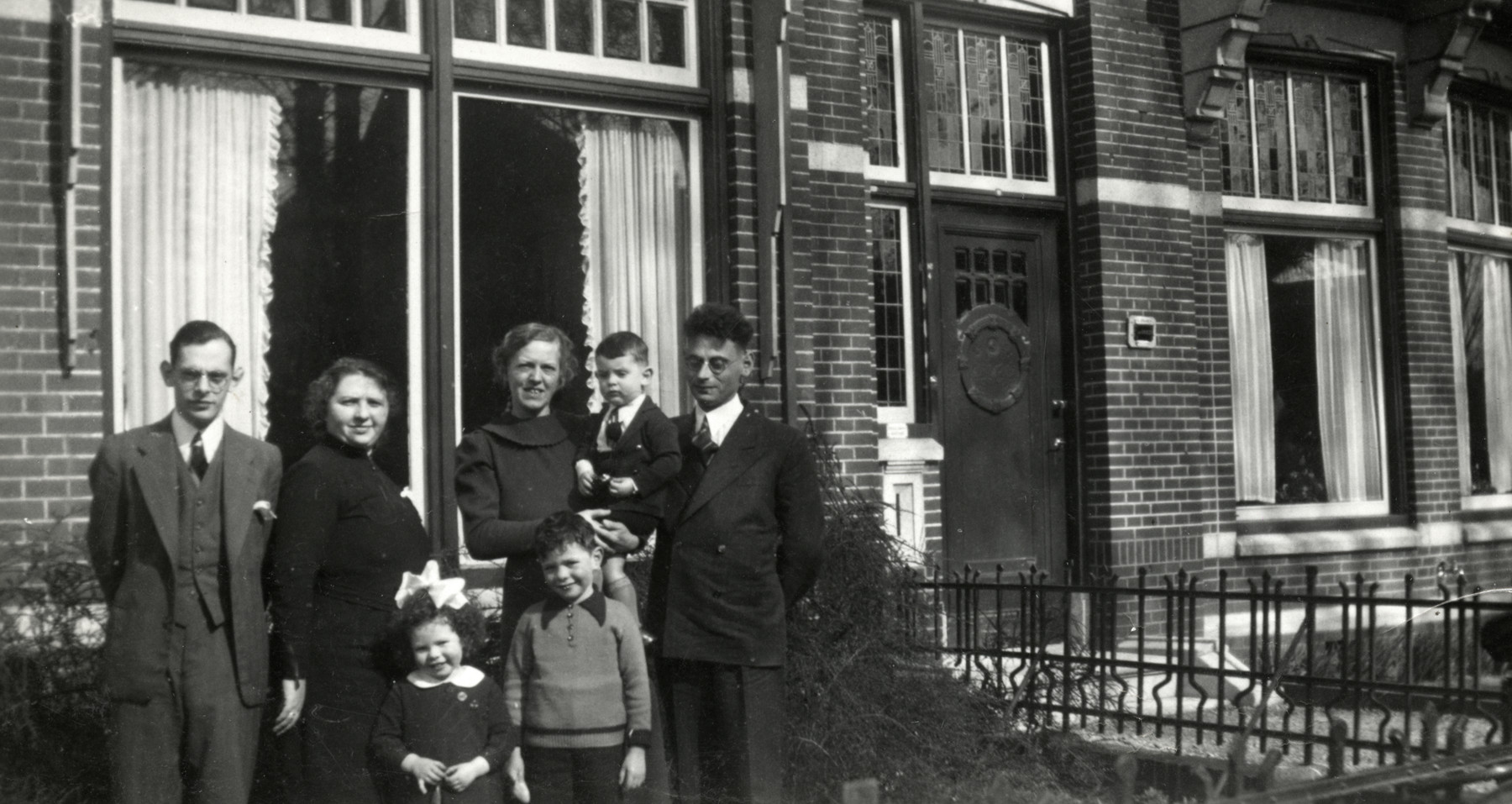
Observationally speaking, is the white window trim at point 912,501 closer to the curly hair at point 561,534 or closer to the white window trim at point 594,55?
the white window trim at point 594,55

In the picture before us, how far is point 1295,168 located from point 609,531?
7.80 m

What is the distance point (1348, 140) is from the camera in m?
11.2

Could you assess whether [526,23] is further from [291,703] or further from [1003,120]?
[291,703]

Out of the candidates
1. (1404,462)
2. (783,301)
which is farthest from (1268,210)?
(783,301)

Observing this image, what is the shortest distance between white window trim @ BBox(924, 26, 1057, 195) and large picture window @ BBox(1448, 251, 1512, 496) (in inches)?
163

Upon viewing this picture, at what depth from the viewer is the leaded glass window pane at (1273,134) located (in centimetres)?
1073

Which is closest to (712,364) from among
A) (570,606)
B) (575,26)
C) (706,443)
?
(706,443)

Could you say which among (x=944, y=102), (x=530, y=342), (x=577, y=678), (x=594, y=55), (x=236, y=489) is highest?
(x=944, y=102)

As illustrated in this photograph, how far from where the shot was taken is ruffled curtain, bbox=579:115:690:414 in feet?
25.1

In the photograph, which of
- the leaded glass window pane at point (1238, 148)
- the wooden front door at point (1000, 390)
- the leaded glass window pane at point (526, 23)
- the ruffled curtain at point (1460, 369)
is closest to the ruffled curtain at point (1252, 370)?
the leaded glass window pane at point (1238, 148)

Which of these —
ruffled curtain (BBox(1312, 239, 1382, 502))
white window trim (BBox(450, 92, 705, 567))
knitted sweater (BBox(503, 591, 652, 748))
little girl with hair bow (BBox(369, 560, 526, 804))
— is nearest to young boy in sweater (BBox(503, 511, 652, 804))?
knitted sweater (BBox(503, 591, 652, 748))

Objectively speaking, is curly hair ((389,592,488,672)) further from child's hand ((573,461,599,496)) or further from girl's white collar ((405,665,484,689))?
child's hand ((573,461,599,496))

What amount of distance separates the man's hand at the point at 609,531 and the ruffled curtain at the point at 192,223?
94.2 inches

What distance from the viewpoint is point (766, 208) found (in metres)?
7.86
